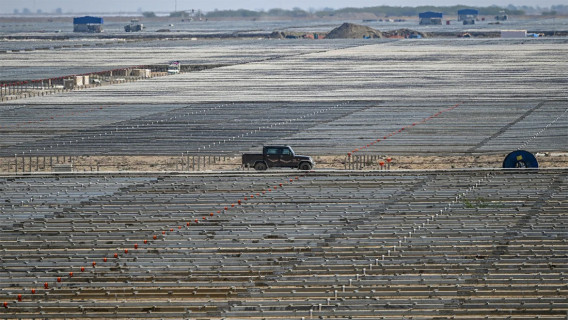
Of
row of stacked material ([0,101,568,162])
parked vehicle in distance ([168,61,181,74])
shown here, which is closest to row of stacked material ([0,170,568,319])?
row of stacked material ([0,101,568,162])

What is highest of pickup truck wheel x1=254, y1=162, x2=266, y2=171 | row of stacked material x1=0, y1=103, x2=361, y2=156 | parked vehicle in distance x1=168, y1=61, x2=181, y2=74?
pickup truck wheel x1=254, y1=162, x2=266, y2=171

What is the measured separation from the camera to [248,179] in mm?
43062

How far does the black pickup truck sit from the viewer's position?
4566cm

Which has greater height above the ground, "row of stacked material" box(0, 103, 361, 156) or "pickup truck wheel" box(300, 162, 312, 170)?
"pickup truck wheel" box(300, 162, 312, 170)

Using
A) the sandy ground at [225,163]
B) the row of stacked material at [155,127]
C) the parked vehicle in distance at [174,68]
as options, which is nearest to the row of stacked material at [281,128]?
the row of stacked material at [155,127]

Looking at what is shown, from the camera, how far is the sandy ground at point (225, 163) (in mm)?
47875

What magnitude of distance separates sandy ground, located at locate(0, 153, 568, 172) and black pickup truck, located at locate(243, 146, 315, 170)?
1.86m

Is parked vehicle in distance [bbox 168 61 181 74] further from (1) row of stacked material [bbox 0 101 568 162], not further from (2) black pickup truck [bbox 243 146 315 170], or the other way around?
(2) black pickup truck [bbox 243 146 315 170]

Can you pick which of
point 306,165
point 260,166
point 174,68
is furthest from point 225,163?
point 174,68

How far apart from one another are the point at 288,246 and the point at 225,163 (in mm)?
17990

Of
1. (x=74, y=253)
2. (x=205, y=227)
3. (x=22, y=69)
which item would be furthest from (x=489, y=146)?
(x=22, y=69)

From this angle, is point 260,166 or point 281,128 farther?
point 281,128

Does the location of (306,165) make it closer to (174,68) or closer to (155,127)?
(155,127)

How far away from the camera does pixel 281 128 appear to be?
61.0 m
